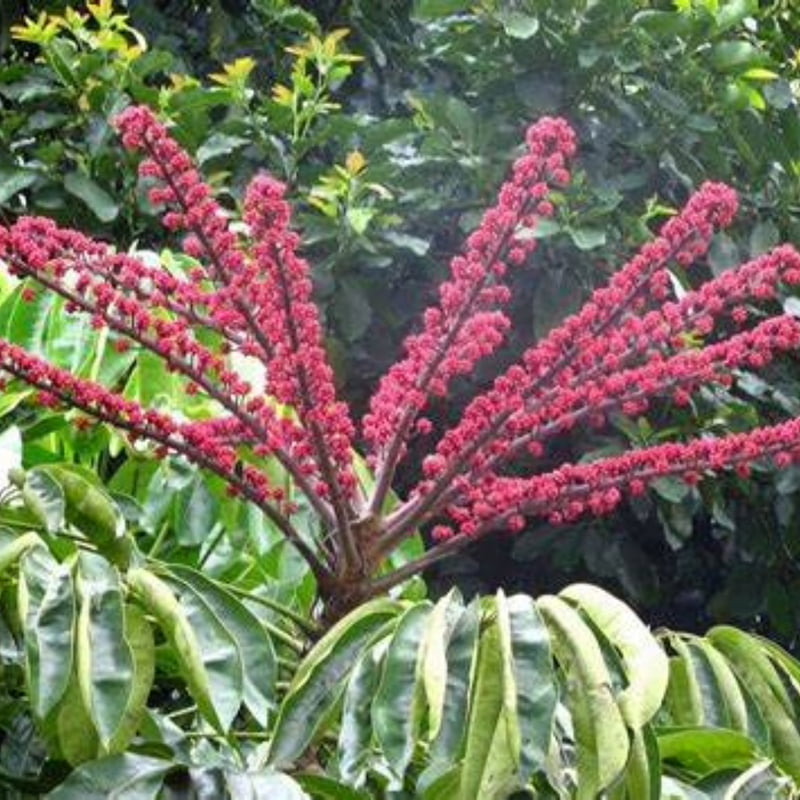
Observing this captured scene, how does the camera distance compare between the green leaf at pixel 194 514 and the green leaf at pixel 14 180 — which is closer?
the green leaf at pixel 194 514

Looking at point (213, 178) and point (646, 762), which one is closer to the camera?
point (646, 762)

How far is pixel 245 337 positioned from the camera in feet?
4.59

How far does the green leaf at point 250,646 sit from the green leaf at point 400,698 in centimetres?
11

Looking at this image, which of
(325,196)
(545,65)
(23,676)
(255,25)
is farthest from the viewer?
(255,25)

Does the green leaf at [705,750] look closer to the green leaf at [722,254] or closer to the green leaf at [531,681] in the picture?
the green leaf at [531,681]

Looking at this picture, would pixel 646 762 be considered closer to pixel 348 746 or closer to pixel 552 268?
pixel 348 746

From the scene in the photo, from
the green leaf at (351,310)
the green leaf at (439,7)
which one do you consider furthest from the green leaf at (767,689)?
the green leaf at (439,7)

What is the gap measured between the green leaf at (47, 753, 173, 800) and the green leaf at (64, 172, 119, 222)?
1.53 metres

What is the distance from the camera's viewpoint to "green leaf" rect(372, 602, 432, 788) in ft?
3.64

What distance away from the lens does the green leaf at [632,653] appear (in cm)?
114

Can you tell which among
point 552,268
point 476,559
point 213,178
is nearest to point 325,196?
point 213,178

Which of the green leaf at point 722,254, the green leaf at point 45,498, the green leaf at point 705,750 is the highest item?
the green leaf at point 722,254

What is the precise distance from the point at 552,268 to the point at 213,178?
544 millimetres

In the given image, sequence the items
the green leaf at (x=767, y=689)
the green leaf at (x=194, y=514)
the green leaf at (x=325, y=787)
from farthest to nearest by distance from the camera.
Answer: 1. the green leaf at (x=194, y=514)
2. the green leaf at (x=767, y=689)
3. the green leaf at (x=325, y=787)
